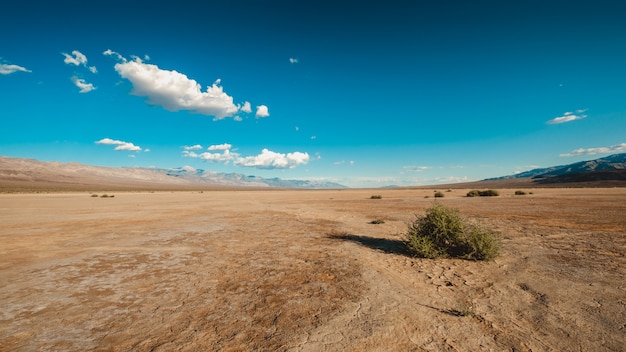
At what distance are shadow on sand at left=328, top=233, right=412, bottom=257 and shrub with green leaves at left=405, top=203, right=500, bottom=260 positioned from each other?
549 millimetres

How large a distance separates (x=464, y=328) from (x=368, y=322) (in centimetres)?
136

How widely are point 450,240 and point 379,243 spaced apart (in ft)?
7.87

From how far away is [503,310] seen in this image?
4617mm

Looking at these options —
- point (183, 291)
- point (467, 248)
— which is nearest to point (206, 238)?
point (183, 291)

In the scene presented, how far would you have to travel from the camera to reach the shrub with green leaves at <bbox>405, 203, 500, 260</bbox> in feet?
25.0

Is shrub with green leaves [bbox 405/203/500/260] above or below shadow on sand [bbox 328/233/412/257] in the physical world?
above

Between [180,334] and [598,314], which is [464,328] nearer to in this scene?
[598,314]

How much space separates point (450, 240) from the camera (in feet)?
26.9

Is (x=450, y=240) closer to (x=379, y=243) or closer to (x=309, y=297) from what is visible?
(x=379, y=243)

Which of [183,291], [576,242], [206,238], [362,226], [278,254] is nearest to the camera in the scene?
[183,291]

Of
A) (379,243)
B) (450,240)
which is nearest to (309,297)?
(450,240)

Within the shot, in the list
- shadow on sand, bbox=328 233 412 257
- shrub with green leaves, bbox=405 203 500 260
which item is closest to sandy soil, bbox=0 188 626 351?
shadow on sand, bbox=328 233 412 257

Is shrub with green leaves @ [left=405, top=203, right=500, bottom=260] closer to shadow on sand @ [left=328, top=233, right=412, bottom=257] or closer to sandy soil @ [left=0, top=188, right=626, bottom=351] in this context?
sandy soil @ [left=0, top=188, right=626, bottom=351]

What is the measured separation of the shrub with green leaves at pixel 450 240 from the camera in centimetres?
761
